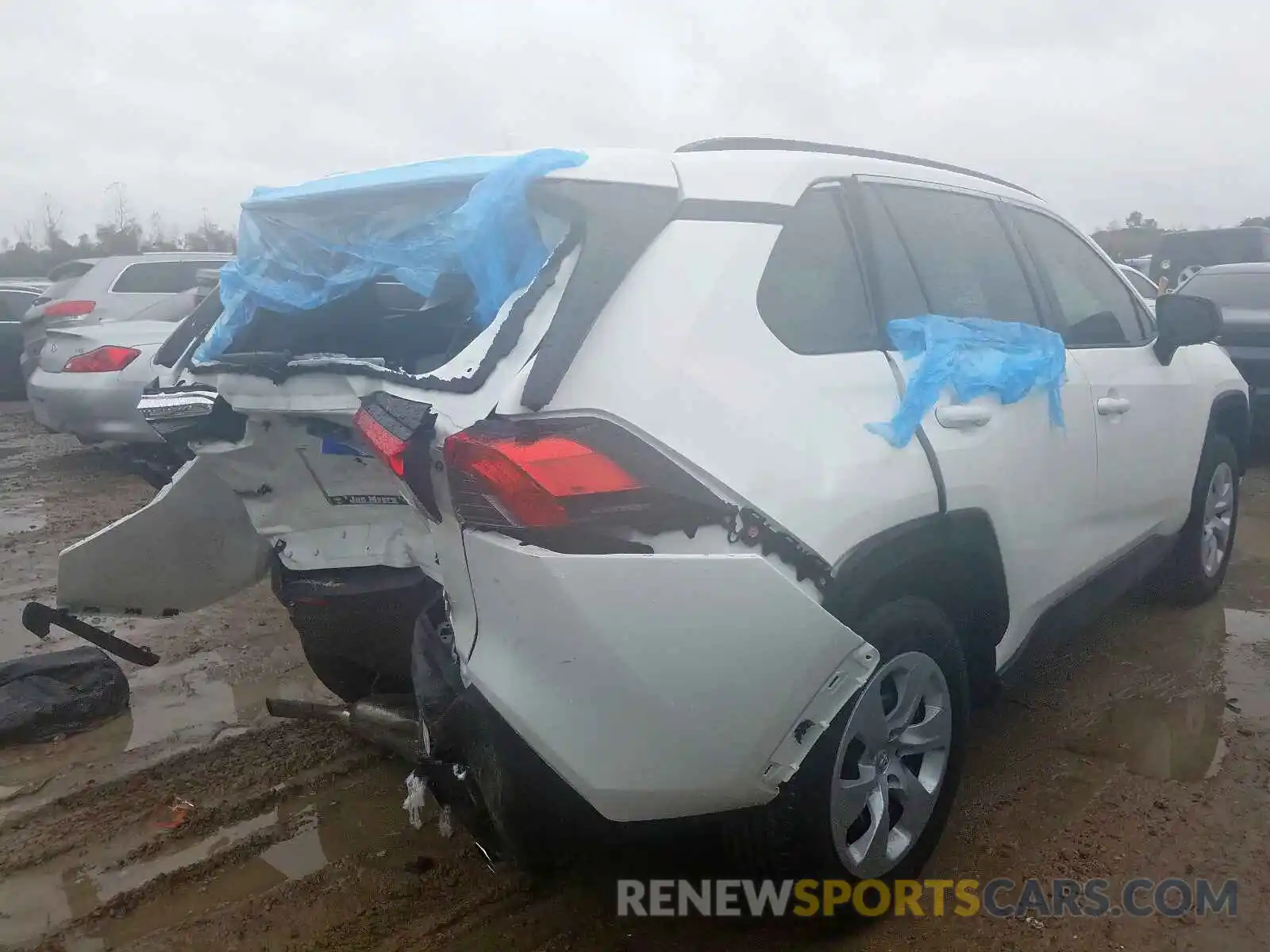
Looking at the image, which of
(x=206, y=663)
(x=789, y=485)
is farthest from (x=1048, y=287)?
(x=206, y=663)

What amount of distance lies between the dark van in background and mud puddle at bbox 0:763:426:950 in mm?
14251

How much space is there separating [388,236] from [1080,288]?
251cm

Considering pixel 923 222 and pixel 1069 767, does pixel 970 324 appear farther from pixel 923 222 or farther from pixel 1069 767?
pixel 1069 767

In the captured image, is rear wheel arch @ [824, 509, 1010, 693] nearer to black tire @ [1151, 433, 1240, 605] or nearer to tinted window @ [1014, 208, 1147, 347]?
tinted window @ [1014, 208, 1147, 347]

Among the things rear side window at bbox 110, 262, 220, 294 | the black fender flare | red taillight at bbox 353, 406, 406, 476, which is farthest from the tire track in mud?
rear side window at bbox 110, 262, 220, 294

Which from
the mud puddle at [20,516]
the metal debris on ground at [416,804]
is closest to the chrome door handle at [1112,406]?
the metal debris on ground at [416,804]

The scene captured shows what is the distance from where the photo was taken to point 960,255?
2996 millimetres

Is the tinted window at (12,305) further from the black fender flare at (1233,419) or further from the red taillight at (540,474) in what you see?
the black fender flare at (1233,419)

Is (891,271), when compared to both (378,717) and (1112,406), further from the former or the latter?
(378,717)

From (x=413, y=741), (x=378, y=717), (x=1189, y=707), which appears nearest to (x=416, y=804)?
(x=378, y=717)

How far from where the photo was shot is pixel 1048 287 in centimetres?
337

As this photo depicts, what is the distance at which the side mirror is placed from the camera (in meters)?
3.68

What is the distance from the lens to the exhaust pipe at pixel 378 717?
261 cm

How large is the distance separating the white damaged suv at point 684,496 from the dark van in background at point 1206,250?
13260 millimetres
